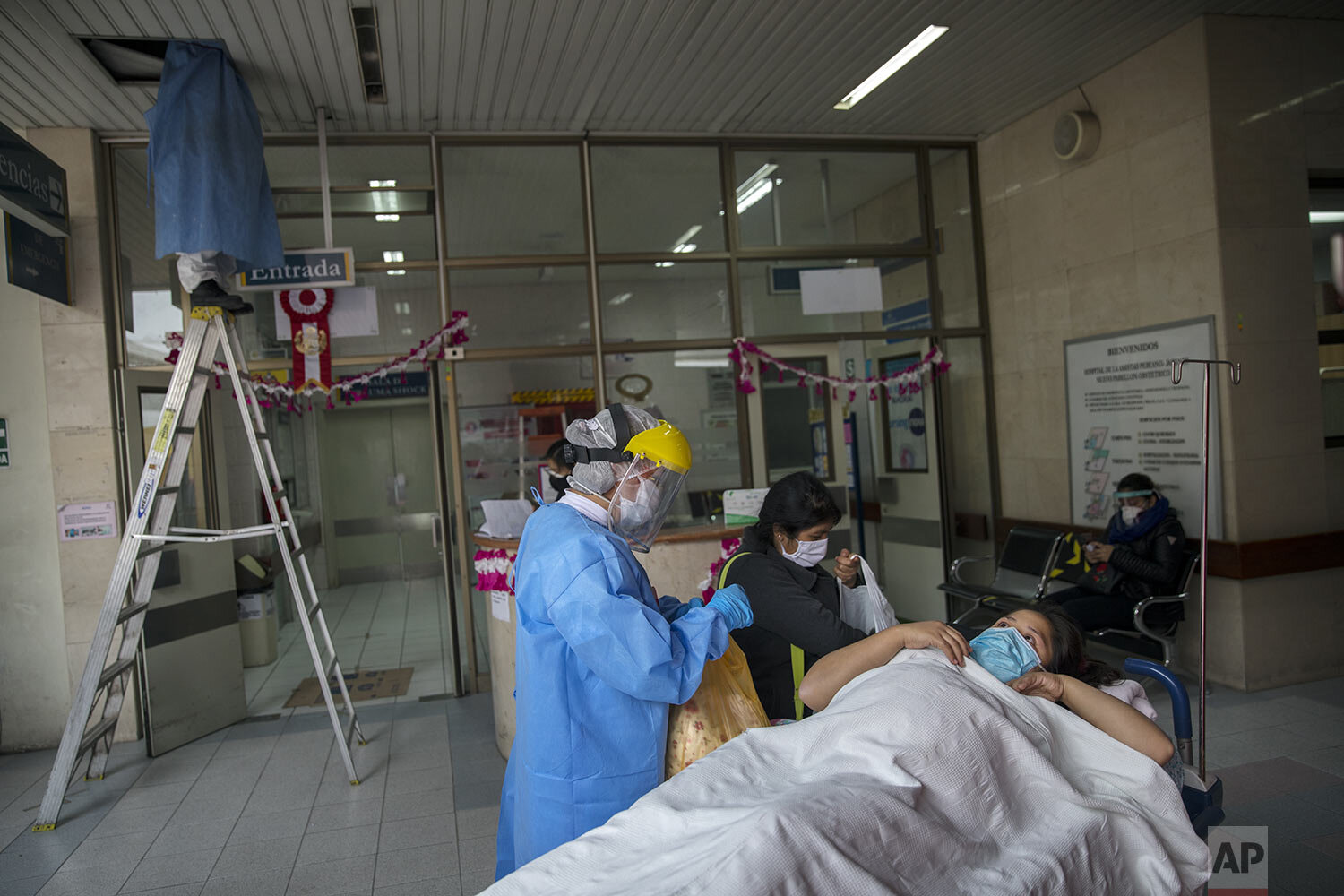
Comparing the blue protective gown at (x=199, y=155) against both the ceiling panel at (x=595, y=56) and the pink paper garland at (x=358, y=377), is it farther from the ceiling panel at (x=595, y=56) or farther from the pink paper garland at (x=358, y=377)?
the pink paper garland at (x=358, y=377)

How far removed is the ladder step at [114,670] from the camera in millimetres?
3709

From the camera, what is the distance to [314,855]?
128 inches

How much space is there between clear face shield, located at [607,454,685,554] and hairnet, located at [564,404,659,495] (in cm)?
3

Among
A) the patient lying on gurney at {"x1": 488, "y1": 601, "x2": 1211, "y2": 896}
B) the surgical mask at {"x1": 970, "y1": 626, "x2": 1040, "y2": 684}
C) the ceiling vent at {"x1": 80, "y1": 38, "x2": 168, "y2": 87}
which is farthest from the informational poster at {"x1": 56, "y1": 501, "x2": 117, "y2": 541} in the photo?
the surgical mask at {"x1": 970, "y1": 626, "x2": 1040, "y2": 684}

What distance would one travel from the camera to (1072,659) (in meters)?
2.27

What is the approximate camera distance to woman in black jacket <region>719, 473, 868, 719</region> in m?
2.32

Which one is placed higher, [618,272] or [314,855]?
[618,272]

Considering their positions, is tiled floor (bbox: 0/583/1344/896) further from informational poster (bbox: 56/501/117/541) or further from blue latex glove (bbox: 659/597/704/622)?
blue latex glove (bbox: 659/597/704/622)

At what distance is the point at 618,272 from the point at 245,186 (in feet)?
7.18

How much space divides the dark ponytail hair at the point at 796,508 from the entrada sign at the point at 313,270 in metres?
3.39

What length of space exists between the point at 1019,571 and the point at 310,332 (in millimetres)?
4539

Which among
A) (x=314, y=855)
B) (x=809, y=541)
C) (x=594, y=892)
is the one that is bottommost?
(x=314, y=855)

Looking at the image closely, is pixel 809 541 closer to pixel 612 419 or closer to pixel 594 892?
pixel 612 419

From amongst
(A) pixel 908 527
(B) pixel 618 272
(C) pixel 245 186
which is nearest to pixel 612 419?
(C) pixel 245 186
